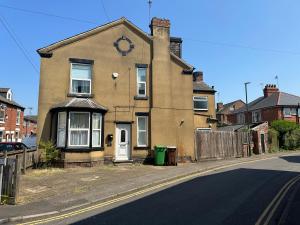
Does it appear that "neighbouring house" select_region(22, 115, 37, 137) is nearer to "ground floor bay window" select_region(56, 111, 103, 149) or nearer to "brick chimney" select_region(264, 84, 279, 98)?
"brick chimney" select_region(264, 84, 279, 98)

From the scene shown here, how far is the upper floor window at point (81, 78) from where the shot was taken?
18.7m

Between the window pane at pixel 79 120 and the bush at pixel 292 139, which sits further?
the bush at pixel 292 139

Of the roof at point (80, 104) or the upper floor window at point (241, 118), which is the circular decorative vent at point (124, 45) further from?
the upper floor window at point (241, 118)

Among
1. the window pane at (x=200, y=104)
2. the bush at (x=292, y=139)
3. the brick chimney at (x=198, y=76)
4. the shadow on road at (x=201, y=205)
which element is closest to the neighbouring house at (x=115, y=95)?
the shadow on road at (x=201, y=205)

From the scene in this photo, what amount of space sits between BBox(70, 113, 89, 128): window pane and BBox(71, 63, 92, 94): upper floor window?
1681mm

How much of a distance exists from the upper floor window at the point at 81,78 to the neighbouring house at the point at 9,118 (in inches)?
1057

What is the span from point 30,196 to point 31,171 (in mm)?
5670

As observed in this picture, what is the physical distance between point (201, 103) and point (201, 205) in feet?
77.6

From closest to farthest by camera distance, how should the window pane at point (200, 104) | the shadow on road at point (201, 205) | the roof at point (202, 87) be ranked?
the shadow on road at point (201, 205) < the window pane at point (200, 104) < the roof at point (202, 87)

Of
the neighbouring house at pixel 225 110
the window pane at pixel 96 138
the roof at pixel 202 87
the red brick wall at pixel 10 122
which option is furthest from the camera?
the neighbouring house at pixel 225 110

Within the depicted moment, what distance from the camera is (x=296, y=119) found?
47.4 meters

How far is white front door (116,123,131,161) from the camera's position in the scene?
19016 mm

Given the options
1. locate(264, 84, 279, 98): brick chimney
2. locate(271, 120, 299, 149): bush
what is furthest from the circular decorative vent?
locate(264, 84, 279, 98): brick chimney

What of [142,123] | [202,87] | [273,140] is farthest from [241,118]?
[142,123]
